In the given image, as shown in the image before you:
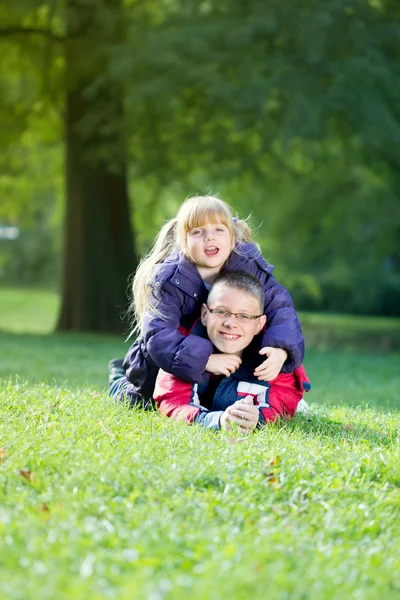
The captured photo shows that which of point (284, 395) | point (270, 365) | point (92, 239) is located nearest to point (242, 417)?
point (270, 365)

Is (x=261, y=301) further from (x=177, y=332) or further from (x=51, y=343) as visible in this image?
(x=51, y=343)

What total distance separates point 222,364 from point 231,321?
0.27 m

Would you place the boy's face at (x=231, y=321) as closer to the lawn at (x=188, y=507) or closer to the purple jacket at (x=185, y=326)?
the purple jacket at (x=185, y=326)

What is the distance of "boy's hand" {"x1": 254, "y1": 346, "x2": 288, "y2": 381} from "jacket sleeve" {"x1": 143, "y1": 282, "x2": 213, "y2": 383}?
32 cm

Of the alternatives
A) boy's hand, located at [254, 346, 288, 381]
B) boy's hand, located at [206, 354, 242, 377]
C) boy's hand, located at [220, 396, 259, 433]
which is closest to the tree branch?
boy's hand, located at [206, 354, 242, 377]

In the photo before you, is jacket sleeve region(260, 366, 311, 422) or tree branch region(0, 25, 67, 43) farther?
tree branch region(0, 25, 67, 43)

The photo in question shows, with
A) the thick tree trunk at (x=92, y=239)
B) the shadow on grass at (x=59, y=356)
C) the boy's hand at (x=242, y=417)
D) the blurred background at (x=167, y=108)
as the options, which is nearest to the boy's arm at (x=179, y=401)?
the boy's hand at (x=242, y=417)

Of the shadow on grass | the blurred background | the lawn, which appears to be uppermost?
the blurred background

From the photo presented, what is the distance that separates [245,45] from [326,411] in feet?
23.0

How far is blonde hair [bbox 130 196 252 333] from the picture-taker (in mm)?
5504

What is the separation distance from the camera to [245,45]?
11633mm

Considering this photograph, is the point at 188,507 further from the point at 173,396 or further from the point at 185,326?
the point at 185,326

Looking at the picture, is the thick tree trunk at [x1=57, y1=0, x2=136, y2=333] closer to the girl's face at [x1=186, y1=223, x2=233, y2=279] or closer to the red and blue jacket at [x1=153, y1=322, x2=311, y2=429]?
the girl's face at [x1=186, y1=223, x2=233, y2=279]

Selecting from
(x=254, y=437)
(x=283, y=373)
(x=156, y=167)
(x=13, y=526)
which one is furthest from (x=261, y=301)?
(x=156, y=167)
